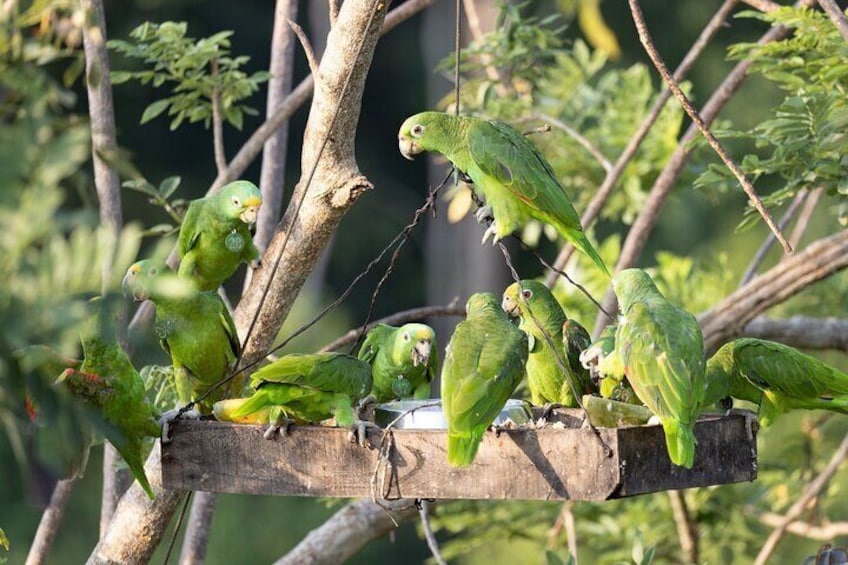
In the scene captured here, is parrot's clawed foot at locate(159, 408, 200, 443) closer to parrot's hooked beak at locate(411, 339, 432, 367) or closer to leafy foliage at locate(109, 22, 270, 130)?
parrot's hooked beak at locate(411, 339, 432, 367)

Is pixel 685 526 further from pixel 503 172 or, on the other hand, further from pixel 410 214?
pixel 410 214

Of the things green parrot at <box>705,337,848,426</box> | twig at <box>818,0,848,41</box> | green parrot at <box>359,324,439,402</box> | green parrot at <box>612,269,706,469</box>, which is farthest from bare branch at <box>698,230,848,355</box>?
green parrot at <box>612,269,706,469</box>

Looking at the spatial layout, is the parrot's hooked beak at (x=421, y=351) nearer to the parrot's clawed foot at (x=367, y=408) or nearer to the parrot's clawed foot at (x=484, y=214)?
the parrot's clawed foot at (x=367, y=408)

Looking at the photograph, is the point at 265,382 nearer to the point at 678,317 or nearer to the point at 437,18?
the point at 678,317

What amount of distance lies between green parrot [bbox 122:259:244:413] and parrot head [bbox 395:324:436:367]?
0.44m

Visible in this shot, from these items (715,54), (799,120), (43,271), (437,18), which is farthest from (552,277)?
(437,18)

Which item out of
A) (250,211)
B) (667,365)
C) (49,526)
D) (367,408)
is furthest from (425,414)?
(49,526)

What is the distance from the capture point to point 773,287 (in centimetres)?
408

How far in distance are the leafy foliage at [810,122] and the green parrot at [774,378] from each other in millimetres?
454

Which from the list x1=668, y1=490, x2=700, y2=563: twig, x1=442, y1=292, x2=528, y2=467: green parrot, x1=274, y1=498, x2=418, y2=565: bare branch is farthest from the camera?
x1=668, y1=490, x2=700, y2=563: twig

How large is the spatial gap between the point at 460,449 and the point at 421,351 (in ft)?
2.30

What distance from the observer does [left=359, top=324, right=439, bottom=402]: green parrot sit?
9.77 feet

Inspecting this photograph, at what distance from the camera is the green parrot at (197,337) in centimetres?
302

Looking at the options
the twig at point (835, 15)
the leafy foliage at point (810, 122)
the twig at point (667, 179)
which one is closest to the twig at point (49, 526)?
the twig at point (667, 179)
